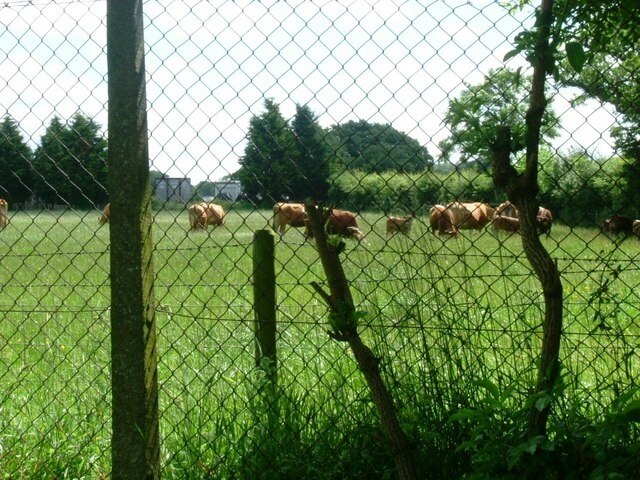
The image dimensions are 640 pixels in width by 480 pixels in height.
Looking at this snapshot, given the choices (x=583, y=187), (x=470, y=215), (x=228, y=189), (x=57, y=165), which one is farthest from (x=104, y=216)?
(x=583, y=187)

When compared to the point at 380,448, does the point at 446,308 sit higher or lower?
higher

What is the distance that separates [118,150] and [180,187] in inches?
11.7

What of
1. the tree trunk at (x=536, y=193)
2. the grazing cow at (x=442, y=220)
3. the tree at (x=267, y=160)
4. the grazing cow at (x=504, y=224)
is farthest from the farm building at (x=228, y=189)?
the tree trunk at (x=536, y=193)

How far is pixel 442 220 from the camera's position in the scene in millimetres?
3246

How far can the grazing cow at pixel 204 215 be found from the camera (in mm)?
3348

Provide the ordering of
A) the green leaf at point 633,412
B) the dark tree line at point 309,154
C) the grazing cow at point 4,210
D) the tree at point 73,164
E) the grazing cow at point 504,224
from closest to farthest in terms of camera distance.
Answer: the green leaf at point 633,412, the dark tree line at point 309,154, the grazing cow at point 504,224, the tree at point 73,164, the grazing cow at point 4,210

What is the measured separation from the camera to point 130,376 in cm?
323

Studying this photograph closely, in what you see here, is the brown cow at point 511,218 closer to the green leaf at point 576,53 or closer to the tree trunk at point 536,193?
the tree trunk at point 536,193

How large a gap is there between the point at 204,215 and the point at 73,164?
0.73m

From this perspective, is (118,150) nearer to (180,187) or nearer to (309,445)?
(180,187)

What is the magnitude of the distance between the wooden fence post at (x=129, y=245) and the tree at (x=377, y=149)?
782mm

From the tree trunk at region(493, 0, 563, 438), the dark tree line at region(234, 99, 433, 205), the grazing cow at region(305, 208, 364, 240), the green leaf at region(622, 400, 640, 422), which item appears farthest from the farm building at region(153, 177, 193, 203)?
the green leaf at region(622, 400, 640, 422)

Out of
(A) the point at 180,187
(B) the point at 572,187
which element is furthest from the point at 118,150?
(B) the point at 572,187

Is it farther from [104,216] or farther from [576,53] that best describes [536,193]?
[104,216]
